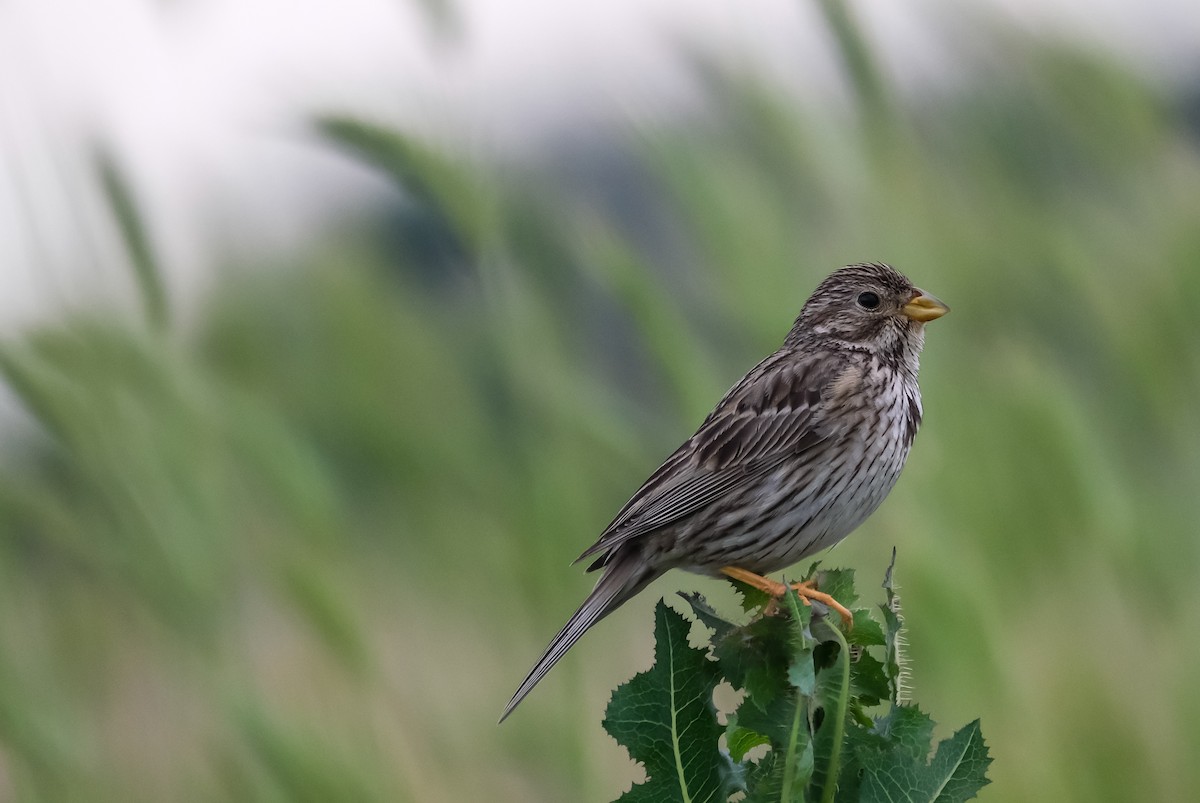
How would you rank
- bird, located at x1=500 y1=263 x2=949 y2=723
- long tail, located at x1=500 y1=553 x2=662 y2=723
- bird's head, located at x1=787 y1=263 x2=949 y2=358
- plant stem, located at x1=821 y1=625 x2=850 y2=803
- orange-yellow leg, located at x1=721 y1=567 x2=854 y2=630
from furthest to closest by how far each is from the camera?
bird's head, located at x1=787 y1=263 x2=949 y2=358, bird, located at x1=500 y1=263 x2=949 y2=723, long tail, located at x1=500 y1=553 x2=662 y2=723, orange-yellow leg, located at x1=721 y1=567 x2=854 y2=630, plant stem, located at x1=821 y1=625 x2=850 y2=803

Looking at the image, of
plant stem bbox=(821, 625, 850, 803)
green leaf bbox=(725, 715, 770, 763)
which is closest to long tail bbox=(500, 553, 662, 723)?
green leaf bbox=(725, 715, 770, 763)

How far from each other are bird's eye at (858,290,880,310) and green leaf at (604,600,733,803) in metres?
1.57

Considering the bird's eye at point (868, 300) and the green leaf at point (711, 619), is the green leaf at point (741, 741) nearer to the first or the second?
the green leaf at point (711, 619)

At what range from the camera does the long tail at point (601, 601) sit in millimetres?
2270

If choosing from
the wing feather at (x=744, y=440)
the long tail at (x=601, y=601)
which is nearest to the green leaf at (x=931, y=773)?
the long tail at (x=601, y=601)

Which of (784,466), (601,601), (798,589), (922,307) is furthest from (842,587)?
(922,307)

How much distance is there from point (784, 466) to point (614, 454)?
1.40 ft

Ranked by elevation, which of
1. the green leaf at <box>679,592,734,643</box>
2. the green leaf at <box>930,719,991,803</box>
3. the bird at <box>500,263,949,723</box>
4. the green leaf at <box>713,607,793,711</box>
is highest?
the bird at <box>500,263,949,723</box>

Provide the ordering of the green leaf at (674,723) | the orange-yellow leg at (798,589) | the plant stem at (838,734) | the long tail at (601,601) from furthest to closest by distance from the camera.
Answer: the long tail at (601,601) → the orange-yellow leg at (798,589) → the green leaf at (674,723) → the plant stem at (838,734)

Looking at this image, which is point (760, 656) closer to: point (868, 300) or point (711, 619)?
point (711, 619)

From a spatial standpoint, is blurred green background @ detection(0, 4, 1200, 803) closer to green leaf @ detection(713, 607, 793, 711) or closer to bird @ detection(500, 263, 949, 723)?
bird @ detection(500, 263, 949, 723)

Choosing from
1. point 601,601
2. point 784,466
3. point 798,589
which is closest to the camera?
point 798,589

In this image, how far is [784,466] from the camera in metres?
2.85

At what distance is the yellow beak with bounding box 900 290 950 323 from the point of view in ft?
9.60
